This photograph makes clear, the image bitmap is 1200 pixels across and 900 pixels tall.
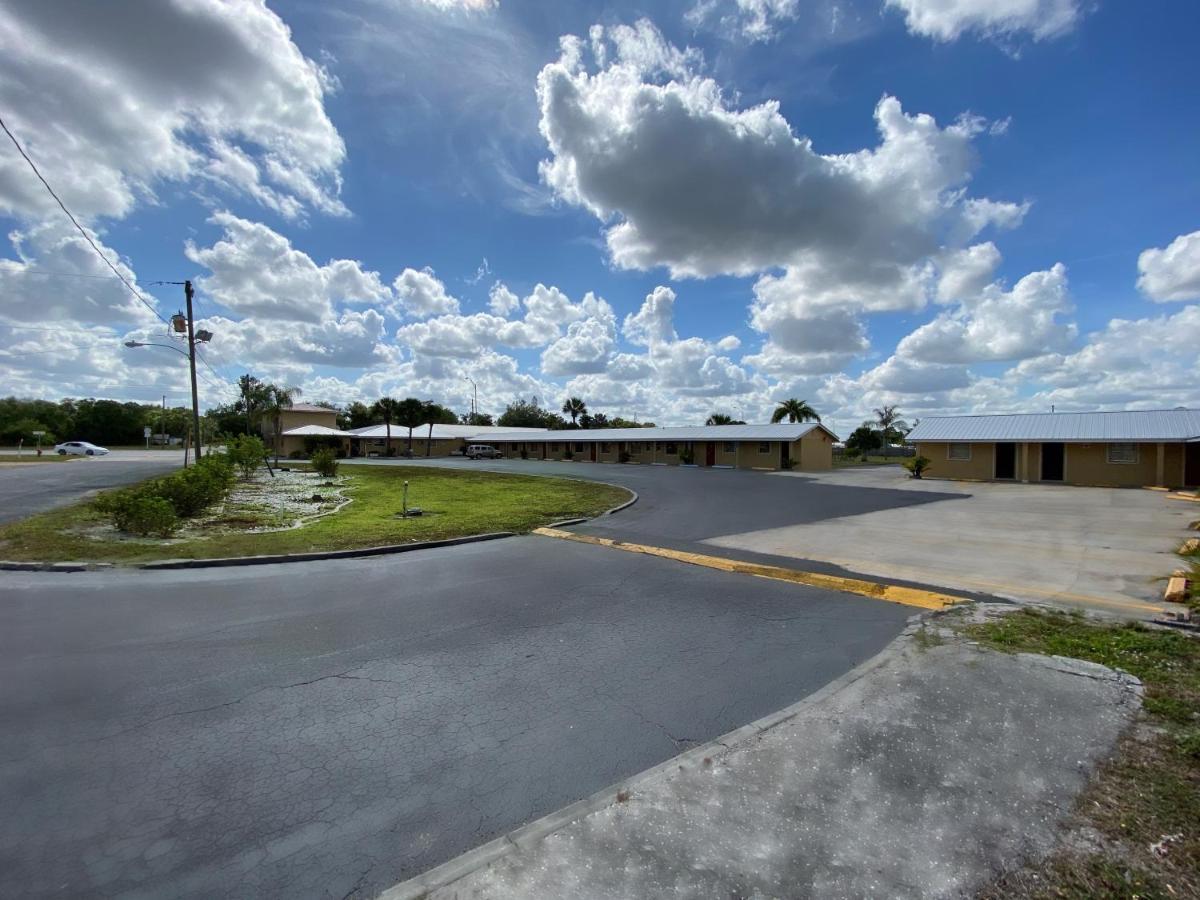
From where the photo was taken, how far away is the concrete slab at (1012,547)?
7.57 meters

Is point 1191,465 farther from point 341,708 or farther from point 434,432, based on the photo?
point 434,432

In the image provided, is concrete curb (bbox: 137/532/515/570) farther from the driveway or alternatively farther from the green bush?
the driveway

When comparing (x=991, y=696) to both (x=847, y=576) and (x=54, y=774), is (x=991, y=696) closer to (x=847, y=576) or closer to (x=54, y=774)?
(x=847, y=576)

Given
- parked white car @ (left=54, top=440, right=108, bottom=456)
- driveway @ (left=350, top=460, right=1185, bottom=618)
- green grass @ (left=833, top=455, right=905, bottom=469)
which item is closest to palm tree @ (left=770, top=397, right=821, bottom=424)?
green grass @ (left=833, top=455, right=905, bottom=469)

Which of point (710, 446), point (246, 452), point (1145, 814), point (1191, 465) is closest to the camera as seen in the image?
point (1145, 814)

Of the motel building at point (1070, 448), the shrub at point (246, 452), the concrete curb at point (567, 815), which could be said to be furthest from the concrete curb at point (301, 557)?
the motel building at point (1070, 448)

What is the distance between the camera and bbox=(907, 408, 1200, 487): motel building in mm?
28328

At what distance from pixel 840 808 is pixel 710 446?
4401 centimetres

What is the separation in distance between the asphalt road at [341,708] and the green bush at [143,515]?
12.2ft

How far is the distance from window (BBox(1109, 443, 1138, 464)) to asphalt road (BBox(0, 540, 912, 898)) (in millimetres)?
32781

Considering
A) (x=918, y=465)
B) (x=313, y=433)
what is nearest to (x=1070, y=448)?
(x=918, y=465)

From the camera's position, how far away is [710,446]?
4616 centimetres

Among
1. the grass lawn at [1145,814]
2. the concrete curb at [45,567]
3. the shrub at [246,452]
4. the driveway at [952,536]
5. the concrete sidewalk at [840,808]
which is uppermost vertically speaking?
the shrub at [246,452]

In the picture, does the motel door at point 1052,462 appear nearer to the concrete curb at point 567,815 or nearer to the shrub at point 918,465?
the shrub at point 918,465
